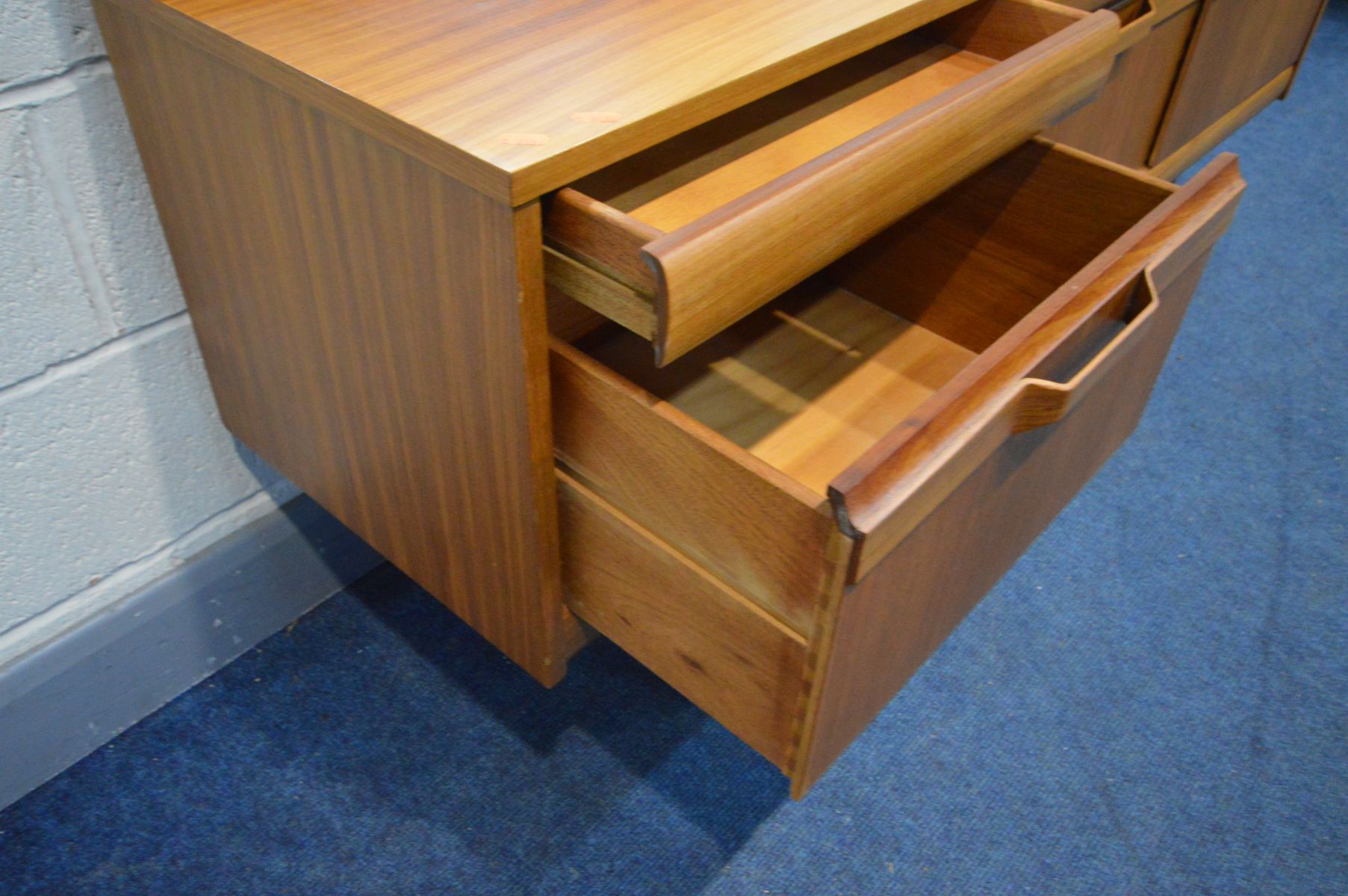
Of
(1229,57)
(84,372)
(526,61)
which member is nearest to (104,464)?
(84,372)

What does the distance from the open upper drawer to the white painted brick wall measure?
340 millimetres

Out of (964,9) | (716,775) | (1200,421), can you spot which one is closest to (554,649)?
(716,775)

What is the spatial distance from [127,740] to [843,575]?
0.70m

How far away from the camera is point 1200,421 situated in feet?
4.05

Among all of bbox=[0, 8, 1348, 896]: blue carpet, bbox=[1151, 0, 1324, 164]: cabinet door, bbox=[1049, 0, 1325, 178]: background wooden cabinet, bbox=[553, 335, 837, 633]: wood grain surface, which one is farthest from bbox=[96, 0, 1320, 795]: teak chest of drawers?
bbox=[1151, 0, 1324, 164]: cabinet door

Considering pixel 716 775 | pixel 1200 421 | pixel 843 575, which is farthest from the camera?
pixel 1200 421

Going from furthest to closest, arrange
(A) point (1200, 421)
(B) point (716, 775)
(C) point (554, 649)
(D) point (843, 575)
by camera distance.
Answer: (A) point (1200, 421), (B) point (716, 775), (C) point (554, 649), (D) point (843, 575)

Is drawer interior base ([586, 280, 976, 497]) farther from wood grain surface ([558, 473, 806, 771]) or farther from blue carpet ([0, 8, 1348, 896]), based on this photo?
blue carpet ([0, 8, 1348, 896])

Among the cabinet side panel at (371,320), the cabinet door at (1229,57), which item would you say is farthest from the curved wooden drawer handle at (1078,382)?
the cabinet door at (1229,57)

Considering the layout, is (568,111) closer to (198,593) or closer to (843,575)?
(843,575)

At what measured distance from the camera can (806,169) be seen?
519mm

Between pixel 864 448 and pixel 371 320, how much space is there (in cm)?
33

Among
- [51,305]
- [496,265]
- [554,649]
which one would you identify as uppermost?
[496,265]

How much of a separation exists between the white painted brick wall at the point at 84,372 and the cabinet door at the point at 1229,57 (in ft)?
3.48
